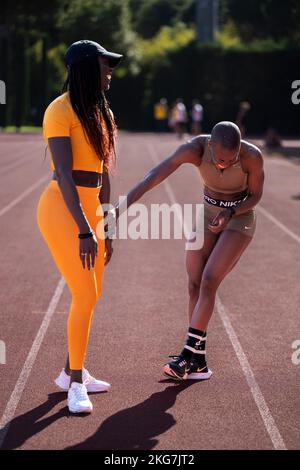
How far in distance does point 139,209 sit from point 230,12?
45178mm

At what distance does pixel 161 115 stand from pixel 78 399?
143 ft

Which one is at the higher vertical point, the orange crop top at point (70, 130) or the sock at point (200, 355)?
the orange crop top at point (70, 130)

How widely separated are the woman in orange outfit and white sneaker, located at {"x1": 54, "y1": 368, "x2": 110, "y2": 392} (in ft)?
1.04

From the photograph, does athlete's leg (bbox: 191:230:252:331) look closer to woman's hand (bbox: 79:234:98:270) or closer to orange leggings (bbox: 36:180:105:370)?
orange leggings (bbox: 36:180:105:370)

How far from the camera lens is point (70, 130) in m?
5.14

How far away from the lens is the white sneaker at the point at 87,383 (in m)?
5.70

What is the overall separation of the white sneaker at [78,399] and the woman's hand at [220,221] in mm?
1369

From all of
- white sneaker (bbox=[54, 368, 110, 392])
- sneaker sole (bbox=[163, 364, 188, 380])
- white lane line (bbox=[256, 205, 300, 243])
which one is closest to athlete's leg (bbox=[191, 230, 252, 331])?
sneaker sole (bbox=[163, 364, 188, 380])

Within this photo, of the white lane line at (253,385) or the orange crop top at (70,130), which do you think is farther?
the orange crop top at (70,130)

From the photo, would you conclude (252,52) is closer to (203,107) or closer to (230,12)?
(203,107)

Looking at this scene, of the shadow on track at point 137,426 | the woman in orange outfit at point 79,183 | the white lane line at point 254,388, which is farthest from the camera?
the woman in orange outfit at point 79,183

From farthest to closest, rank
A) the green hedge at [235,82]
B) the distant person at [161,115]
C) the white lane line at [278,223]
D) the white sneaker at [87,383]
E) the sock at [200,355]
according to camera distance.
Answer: the distant person at [161,115]
the green hedge at [235,82]
the white lane line at [278,223]
the sock at [200,355]
the white sneaker at [87,383]

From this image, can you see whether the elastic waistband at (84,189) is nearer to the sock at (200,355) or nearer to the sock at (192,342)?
the sock at (192,342)

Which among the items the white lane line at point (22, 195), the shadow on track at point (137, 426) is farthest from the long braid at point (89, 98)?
the white lane line at point (22, 195)
